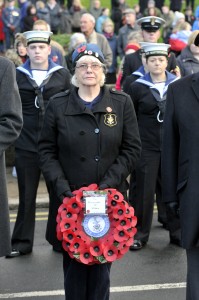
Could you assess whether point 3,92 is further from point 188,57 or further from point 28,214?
point 188,57

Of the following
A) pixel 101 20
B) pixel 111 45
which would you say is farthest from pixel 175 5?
pixel 111 45

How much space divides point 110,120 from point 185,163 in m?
0.78

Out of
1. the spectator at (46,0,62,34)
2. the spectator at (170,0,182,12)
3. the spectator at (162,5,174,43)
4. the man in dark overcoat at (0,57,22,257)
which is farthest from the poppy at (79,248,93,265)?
the spectator at (170,0,182,12)

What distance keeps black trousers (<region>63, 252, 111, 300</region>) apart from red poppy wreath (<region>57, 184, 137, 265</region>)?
0.66 feet

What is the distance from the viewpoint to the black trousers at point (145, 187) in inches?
309

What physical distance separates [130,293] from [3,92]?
2131 millimetres

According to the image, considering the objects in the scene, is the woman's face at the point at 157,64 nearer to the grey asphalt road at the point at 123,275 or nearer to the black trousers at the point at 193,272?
the grey asphalt road at the point at 123,275

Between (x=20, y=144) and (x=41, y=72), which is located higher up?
(x=41, y=72)

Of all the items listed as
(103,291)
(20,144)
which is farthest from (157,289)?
(20,144)

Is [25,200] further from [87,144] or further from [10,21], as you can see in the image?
[10,21]

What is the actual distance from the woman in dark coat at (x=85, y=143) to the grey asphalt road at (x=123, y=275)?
949mm

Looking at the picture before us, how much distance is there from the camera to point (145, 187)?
7914mm

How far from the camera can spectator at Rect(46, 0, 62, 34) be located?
2323 cm

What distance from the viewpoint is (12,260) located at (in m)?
7.39
